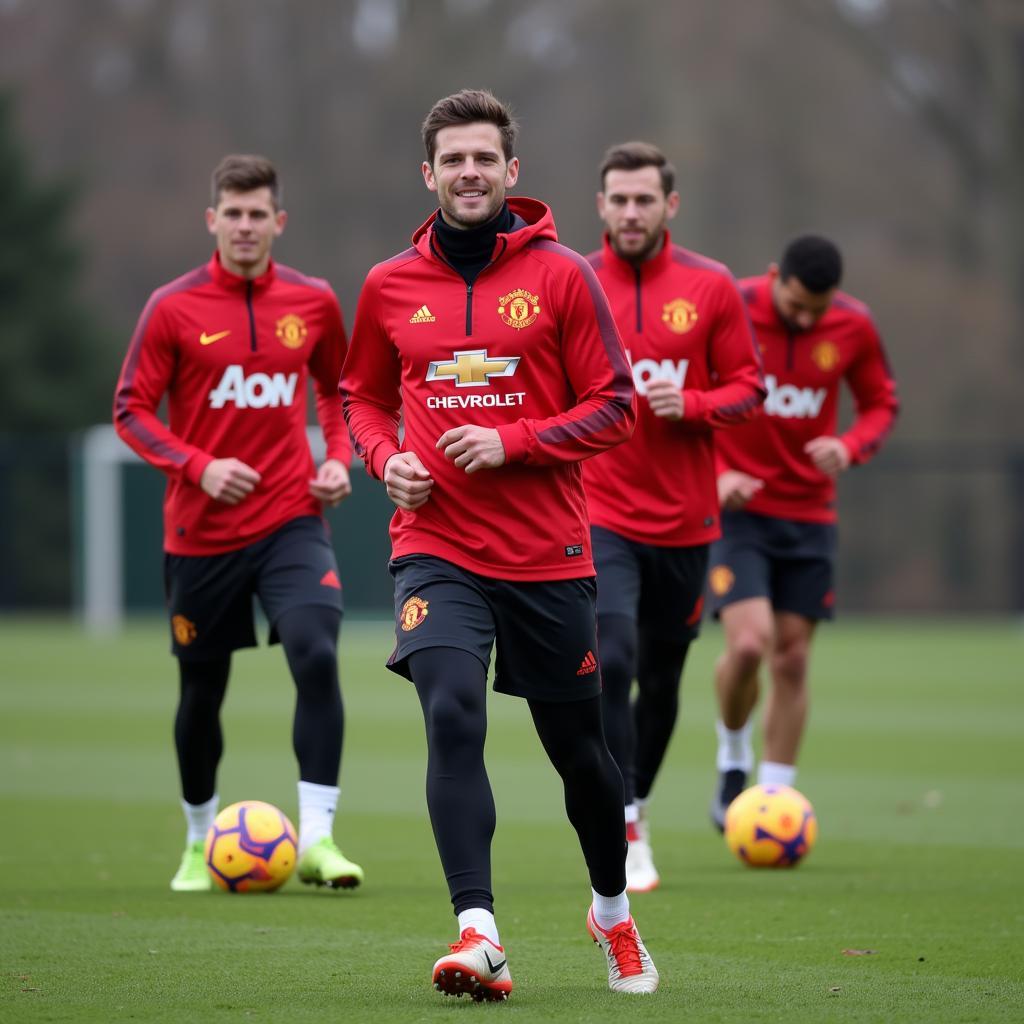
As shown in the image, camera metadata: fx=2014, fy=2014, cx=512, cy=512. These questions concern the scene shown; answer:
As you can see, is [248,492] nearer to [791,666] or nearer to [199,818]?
[199,818]

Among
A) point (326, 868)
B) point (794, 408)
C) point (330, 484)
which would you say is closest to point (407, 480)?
point (330, 484)

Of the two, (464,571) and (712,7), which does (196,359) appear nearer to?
(464,571)

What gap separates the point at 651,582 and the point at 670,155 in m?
25.0

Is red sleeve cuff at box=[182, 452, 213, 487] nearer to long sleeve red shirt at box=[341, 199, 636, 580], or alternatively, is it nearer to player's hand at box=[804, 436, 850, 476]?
long sleeve red shirt at box=[341, 199, 636, 580]

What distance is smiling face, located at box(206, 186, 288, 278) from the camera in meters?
7.65

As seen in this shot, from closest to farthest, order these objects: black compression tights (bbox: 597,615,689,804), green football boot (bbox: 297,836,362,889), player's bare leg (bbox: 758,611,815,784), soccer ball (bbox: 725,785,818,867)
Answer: green football boot (bbox: 297,836,362,889) < black compression tights (bbox: 597,615,689,804) < soccer ball (bbox: 725,785,818,867) < player's bare leg (bbox: 758,611,815,784)

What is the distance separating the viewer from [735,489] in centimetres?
852

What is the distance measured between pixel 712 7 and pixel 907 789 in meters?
23.1

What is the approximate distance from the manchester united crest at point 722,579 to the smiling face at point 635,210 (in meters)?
1.65

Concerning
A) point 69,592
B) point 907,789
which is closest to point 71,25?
point 69,592

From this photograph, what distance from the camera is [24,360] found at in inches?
1248

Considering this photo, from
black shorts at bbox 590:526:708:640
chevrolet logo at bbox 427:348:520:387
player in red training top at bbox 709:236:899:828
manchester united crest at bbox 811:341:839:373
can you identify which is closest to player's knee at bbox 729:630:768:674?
player in red training top at bbox 709:236:899:828

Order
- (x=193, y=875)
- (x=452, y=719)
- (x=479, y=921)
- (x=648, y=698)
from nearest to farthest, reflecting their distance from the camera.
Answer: (x=479, y=921), (x=452, y=719), (x=193, y=875), (x=648, y=698)

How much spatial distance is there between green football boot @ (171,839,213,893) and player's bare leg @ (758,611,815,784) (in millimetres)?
2681
